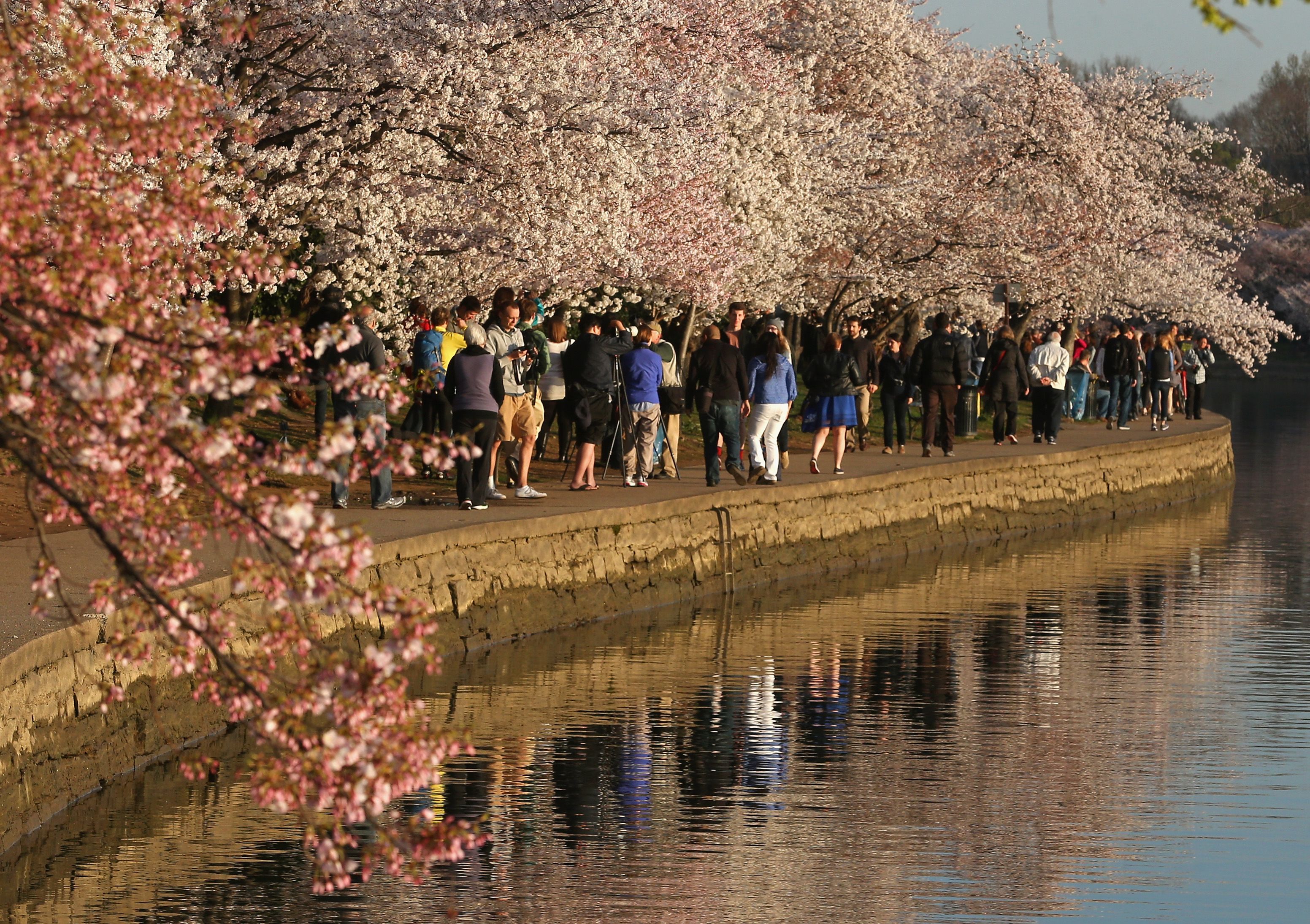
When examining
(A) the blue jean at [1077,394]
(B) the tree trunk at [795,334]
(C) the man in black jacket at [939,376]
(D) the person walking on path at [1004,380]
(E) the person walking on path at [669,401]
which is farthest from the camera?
(B) the tree trunk at [795,334]

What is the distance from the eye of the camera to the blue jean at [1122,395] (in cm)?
3447

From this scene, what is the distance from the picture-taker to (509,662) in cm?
1474

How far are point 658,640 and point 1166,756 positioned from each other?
498 cm

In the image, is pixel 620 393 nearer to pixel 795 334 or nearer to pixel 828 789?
pixel 828 789

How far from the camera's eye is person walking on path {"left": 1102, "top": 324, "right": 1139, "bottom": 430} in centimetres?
3412

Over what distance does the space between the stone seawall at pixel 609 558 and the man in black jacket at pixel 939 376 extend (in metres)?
1.08

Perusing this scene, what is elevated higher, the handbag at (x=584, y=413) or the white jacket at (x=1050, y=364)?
the white jacket at (x=1050, y=364)

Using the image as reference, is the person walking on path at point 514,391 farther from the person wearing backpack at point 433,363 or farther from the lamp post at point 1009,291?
the lamp post at point 1009,291

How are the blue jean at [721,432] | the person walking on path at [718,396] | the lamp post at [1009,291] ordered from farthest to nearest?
1. the lamp post at [1009,291]
2. the blue jean at [721,432]
3. the person walking on path at [718,396]

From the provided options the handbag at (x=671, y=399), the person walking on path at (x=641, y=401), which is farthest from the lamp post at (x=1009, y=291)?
the person walking on path at (x=641, y=401)

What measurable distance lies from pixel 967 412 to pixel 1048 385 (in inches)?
85.0

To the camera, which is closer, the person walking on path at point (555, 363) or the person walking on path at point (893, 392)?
the person walking on path at point (555, 363)

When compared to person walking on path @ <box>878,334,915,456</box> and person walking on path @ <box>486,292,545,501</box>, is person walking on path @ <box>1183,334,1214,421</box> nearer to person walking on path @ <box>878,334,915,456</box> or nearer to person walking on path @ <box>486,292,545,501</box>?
person walking on path @ <box>878,334,915,456</box>

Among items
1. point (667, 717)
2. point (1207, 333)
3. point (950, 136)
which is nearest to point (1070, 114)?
point (950, 136)
